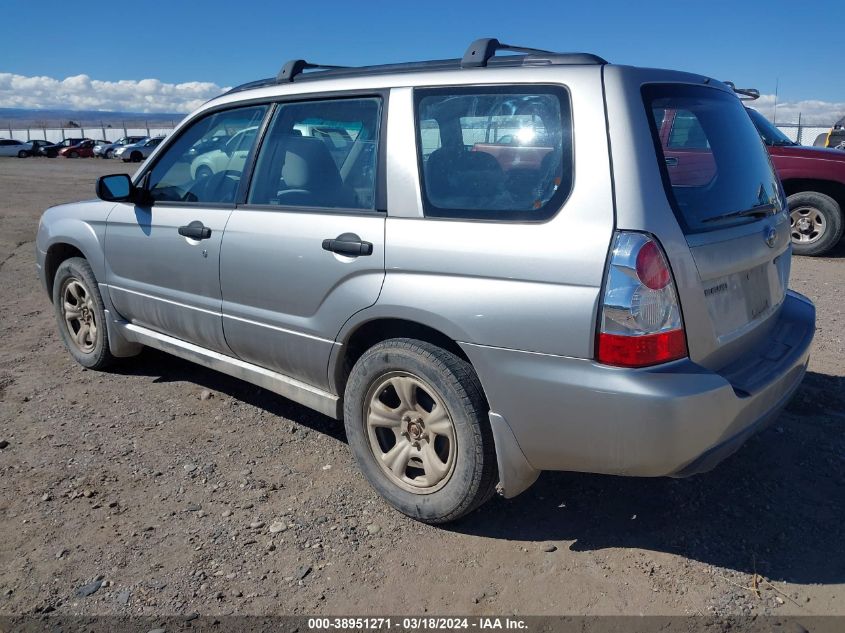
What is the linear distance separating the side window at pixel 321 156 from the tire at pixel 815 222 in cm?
738

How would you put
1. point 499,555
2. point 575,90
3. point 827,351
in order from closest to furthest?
point 575,90
point 499,555
point 827,351

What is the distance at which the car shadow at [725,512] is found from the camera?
2.97m

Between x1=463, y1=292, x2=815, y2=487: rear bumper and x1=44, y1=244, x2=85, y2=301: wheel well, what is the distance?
3.64m

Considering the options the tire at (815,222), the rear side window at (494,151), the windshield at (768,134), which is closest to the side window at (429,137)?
the rear side window at (494,151)

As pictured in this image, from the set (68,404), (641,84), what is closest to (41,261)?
(68,404)

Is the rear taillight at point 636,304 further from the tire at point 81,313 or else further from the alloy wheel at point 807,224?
the alloy wheel at point 807,224

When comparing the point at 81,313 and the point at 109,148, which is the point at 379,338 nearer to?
the point at 81,313

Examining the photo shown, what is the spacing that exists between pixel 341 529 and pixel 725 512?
5.60ft

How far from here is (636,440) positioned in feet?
8.34

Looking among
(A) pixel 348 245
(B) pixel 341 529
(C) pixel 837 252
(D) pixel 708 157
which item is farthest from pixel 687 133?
→ (C) pixel 837 252

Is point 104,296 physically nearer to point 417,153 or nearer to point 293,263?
point 293,263

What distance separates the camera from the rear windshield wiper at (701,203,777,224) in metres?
2.87

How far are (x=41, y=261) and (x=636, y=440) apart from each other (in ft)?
15.1

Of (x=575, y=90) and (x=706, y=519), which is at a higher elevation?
(x=575, y=90)
